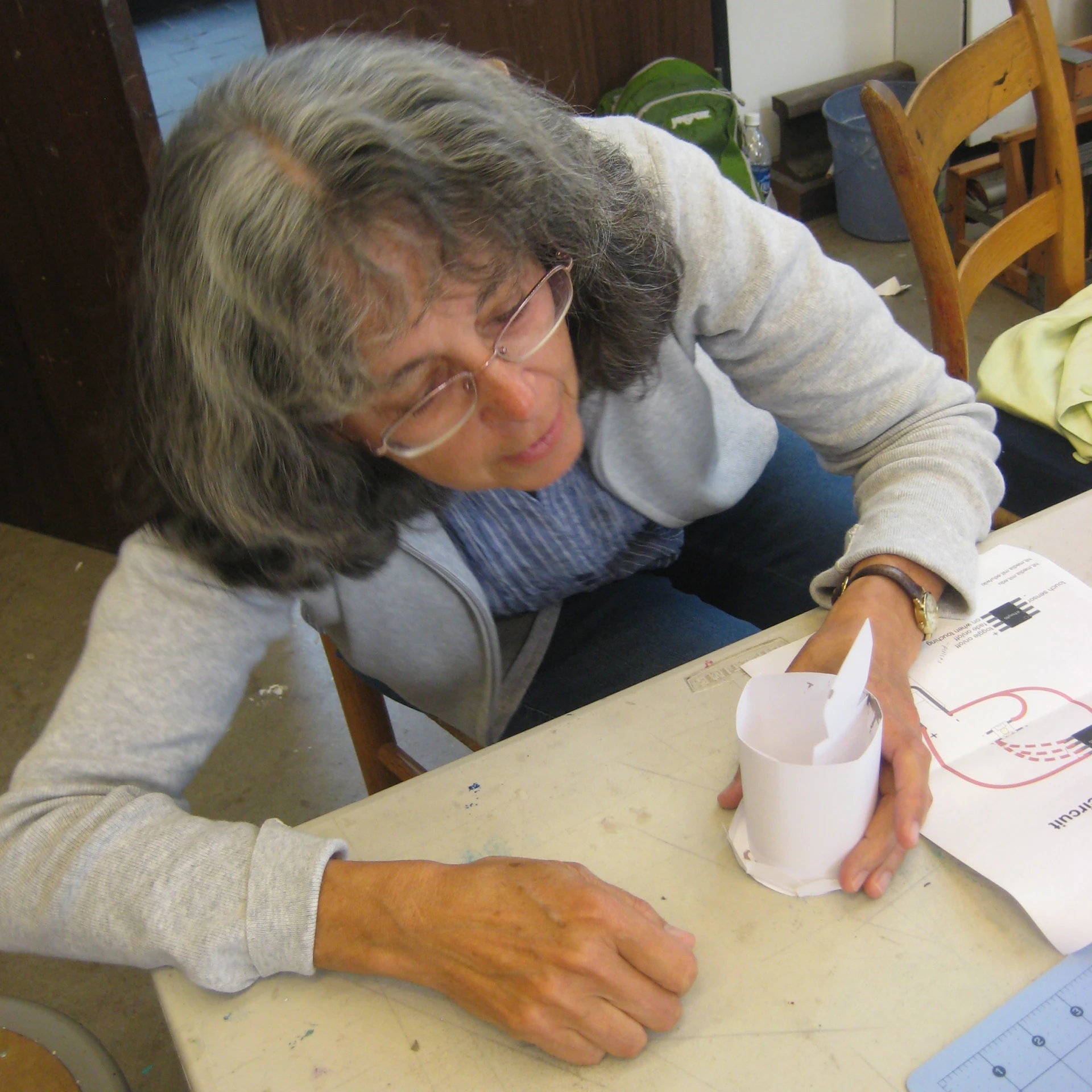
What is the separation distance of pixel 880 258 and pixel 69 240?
2.24 meters

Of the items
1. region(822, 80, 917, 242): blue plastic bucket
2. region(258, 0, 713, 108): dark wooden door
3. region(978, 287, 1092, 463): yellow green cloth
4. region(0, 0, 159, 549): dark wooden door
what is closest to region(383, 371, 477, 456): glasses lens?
region(0, 0, 159, 549): dark wooden door

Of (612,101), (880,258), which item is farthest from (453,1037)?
(880,258)

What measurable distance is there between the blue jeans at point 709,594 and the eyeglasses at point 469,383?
0.42 m

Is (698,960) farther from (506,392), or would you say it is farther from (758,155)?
(758,155)

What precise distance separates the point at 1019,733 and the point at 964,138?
966 mm

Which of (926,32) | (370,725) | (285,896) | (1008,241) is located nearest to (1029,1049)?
(285,896)

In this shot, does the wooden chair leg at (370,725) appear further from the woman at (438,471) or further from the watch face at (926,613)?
the watch face at (926,613)

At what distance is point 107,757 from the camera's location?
82 centimetres

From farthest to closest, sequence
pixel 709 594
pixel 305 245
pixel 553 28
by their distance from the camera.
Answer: pixel 553 28 → pixel 709 594 → pixel 305 245

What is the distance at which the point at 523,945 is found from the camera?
0.66m

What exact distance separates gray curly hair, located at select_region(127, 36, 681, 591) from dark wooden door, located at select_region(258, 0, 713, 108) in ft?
4.70

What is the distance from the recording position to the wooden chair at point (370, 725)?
1264 mm

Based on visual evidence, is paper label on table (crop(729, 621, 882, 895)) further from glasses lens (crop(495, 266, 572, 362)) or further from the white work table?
glasses lens (crop(495, 266, 572, 362))

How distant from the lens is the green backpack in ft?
8.45
